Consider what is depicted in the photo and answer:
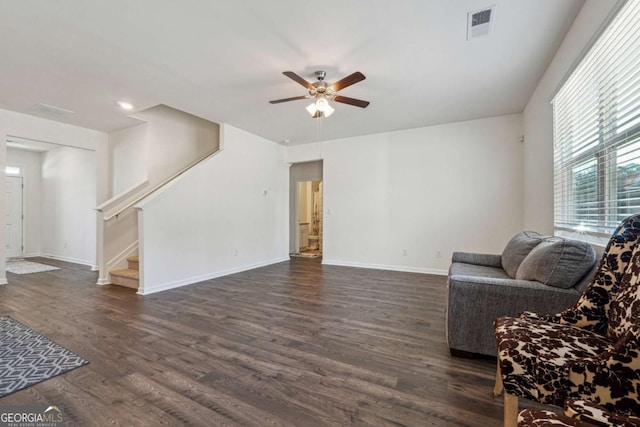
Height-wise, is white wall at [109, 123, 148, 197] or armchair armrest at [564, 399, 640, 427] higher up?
white wall at [109, 123, 148, 197]

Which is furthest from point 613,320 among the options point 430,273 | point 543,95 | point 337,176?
point 337,176

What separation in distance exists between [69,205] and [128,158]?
3042mm

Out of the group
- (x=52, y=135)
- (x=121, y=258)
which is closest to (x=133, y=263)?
(x=121, y=258)

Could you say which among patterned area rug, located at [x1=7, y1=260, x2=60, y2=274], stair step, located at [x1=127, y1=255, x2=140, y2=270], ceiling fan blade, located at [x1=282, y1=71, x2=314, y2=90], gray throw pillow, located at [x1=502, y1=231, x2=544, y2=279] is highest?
ceiling fan blade, located at [x1=282, y1=71, x2=314, y2=90]

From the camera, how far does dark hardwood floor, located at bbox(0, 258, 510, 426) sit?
1494 millimetres

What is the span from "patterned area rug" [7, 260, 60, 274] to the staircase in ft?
7.27

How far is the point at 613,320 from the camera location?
3.98 feet

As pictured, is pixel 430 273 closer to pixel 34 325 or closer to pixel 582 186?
pixel 582 186

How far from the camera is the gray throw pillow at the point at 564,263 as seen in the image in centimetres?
174

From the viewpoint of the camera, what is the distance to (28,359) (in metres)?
2.04

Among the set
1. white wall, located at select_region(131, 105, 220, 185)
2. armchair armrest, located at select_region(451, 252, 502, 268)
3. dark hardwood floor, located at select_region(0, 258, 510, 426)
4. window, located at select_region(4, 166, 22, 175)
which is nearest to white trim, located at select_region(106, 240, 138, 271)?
dark hardwood floor, located at select_region(0, 258, 510, 426)

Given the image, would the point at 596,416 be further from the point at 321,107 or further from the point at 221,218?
the point at 221,218

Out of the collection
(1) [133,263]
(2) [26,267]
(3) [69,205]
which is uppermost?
(3) [69,205]

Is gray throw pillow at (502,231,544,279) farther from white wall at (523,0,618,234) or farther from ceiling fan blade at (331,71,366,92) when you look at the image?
ceiling fan blade at (331,71,366,92)
